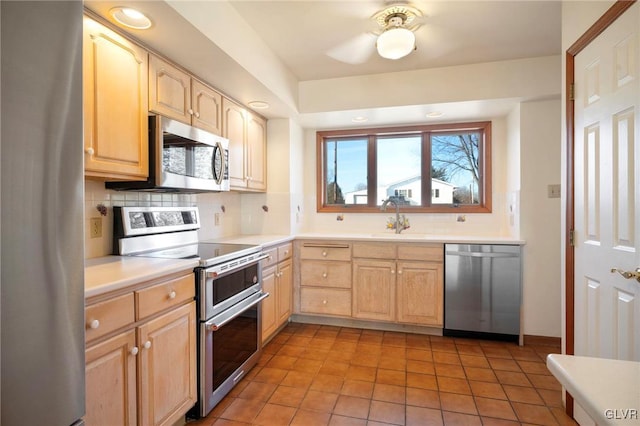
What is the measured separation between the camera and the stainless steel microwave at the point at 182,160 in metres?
1.82


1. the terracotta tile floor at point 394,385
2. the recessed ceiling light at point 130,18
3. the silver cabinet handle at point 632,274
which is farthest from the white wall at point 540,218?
the recessed ceiling light at point 130,18

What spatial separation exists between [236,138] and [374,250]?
5.20 ft

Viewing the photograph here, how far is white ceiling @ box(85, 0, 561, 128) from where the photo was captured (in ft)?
5.73

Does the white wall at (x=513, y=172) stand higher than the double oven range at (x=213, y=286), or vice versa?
the white wall at (x=513, y=172)

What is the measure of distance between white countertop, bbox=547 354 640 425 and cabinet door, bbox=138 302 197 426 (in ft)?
4.82

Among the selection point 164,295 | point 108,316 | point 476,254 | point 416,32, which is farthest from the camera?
point 476,254

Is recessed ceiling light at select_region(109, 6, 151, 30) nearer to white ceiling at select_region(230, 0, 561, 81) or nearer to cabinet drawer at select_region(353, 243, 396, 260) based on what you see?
white ceiling at select_region(230, 0, 561, 81)

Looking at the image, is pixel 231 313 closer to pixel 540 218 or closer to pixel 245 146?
pixel 245 146

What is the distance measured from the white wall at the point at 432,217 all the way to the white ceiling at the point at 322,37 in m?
0.56

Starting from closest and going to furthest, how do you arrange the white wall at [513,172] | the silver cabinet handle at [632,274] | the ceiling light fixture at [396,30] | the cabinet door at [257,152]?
1. the silver cabinet handle at [632,274]
2. the ceiling light fixture at [396,30]
3. the white wall at [513,172]
4. the cabinet door at [257,152]

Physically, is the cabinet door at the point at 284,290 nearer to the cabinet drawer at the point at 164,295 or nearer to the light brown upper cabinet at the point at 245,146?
the light brown upper cabinet at the point at 245,146

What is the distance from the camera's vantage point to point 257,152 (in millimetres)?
3137

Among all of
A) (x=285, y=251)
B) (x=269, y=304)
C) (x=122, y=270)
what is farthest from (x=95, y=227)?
(x=285, y=251)

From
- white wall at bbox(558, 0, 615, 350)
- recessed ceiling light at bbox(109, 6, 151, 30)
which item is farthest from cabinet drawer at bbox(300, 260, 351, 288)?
recessed ceiling light at bbox(109, 6, 151, 30)
